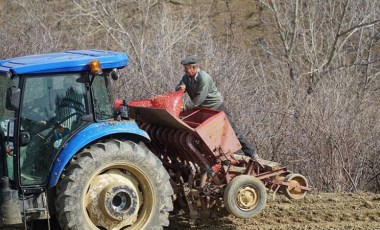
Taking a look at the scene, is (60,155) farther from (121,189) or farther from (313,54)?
(313,54)

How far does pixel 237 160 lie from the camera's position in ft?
24.3

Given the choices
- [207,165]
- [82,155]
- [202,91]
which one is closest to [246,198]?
[207,165]

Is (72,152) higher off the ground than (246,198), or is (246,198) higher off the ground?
(72,152)

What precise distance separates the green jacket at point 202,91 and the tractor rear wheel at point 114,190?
1.22 metres

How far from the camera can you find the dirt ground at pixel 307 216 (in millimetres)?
7508

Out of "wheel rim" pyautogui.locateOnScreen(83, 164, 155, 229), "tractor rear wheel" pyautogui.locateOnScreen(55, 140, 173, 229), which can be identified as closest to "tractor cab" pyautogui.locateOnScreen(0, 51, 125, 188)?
"tractor rear wheel" pyautogui.locateOnScreen(55, 140, 173, 229)

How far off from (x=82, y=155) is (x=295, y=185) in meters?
2.41

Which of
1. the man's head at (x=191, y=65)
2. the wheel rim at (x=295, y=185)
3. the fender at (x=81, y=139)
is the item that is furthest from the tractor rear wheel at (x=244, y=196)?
the man's head at (x=191, y=65)

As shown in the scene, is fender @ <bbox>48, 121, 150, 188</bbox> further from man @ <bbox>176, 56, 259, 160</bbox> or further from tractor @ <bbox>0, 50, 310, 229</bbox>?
man @ <bbox>176, 56, 259, 160</bbox>

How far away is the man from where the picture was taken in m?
7.61

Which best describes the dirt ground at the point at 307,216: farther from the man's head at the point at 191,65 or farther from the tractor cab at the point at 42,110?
the tractor cab at the point at 42,110

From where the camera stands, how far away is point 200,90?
763 cm

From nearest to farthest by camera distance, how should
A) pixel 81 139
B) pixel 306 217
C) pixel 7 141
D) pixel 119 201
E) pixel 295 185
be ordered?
pixel 7 141
pixel 81 139
pixel 119 201
pixel 295 185
pixel 306 217

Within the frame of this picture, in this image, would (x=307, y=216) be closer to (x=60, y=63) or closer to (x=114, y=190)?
(x=114, y=190)
